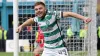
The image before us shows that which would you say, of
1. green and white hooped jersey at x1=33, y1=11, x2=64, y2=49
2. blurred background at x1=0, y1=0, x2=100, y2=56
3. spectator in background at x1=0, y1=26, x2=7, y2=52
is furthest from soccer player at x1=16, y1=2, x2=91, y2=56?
spectator in background at x1=0, y1=26, x2=7, y2=52

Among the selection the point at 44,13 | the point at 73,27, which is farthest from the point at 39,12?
the point at 73,27

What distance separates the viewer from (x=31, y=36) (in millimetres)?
8711

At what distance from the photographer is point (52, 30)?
635 cm

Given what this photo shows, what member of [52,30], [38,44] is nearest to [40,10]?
[52,30]

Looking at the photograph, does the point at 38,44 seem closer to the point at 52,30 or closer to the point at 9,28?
the point at 52,30

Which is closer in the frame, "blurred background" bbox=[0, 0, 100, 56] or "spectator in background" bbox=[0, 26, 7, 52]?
"blurred background" bbox=[0, 0, 100, 56]

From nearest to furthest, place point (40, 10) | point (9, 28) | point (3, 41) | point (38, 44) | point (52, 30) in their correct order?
1. point (40, 10)
2. point (52, 30)
3. point (38, 44)
4. point (3, 41)
5. point (9, 28)

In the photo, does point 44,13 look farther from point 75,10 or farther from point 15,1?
point 75,10

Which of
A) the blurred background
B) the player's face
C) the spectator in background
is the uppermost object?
the player's face

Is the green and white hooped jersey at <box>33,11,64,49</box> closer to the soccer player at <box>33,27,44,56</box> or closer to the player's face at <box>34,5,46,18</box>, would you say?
the player's face at <box>34,5,46,18</box>

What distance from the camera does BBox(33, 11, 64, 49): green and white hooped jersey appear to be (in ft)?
20.8

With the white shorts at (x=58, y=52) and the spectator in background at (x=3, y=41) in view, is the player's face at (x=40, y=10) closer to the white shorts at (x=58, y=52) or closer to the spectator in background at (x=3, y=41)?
the white shorts at (x=58, y=52)

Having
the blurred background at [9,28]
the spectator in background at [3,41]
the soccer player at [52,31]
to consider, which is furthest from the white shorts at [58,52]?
the spectator in background at [3,41]

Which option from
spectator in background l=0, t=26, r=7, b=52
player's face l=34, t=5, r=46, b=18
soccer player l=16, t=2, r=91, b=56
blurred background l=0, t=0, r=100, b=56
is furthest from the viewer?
spectator in background l=0, t=26, r=7, b=52
